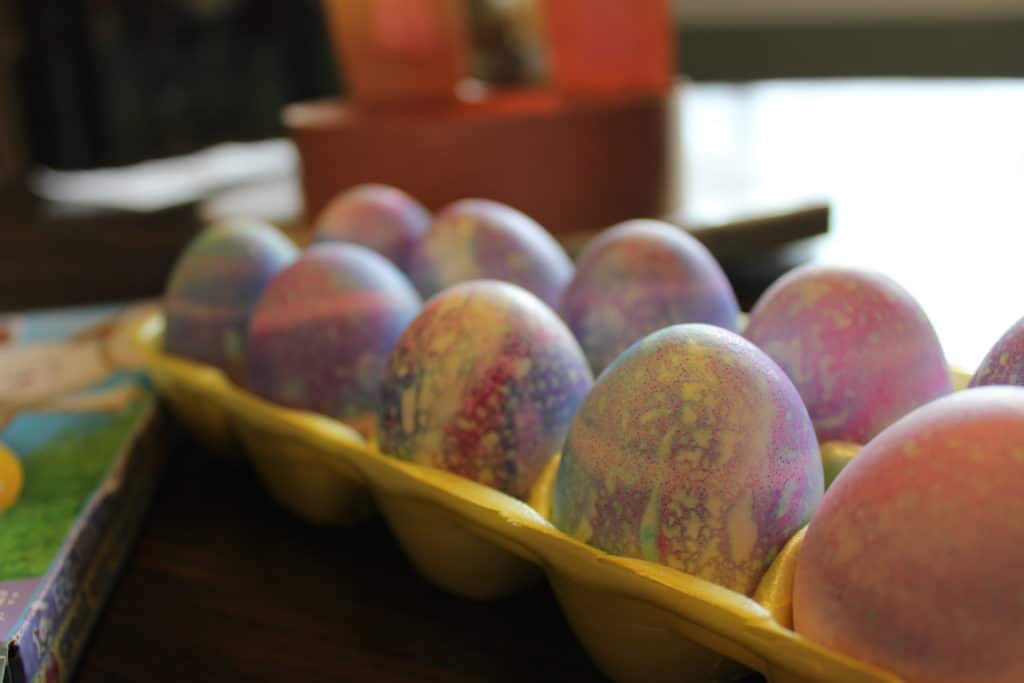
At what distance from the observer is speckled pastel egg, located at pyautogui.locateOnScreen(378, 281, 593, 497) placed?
0.48m

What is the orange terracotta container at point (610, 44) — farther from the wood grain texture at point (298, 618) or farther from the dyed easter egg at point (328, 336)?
the wood grain texture at point (298, 618)

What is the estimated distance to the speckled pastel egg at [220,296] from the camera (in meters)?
0.67

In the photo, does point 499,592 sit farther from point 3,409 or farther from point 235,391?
point 3,409

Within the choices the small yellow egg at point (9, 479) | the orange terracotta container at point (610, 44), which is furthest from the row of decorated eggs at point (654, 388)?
the orange terracotta container at point (610, 44)

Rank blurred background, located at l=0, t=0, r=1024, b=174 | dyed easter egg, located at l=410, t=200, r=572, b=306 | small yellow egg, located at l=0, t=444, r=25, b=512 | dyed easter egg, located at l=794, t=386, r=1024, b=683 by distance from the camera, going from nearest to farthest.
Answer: dyed easter egg, located at l=794, t=386, r=1024, b=683, small yellow egg, located at l=0, t=444, r=25, b=512, dyed easter egg, located at l=410, t=200, r=572, b=306, blurred background, located at l=0, t=0, r=1024, b=174

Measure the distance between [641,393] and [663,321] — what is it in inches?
6.8

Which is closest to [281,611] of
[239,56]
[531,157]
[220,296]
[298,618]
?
[298,618]

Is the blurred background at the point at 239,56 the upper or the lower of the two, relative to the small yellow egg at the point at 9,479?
upper

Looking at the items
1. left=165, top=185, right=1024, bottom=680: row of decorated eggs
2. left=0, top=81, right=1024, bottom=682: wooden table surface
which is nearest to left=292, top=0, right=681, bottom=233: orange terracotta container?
left=0, top=81, right=1024, bottom=682: wooden table surface

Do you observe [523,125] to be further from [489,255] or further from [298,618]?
[298,618]

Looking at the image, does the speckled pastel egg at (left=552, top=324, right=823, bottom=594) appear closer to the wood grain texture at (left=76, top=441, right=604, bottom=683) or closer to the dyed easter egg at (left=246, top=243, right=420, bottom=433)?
the wood grain texture at (left=76, top=441, right=604, bottom=683)

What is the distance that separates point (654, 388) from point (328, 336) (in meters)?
0.24

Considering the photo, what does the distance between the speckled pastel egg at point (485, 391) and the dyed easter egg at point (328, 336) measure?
71 mm

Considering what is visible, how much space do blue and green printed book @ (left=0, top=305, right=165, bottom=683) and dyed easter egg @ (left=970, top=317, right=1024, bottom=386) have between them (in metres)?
0.43
